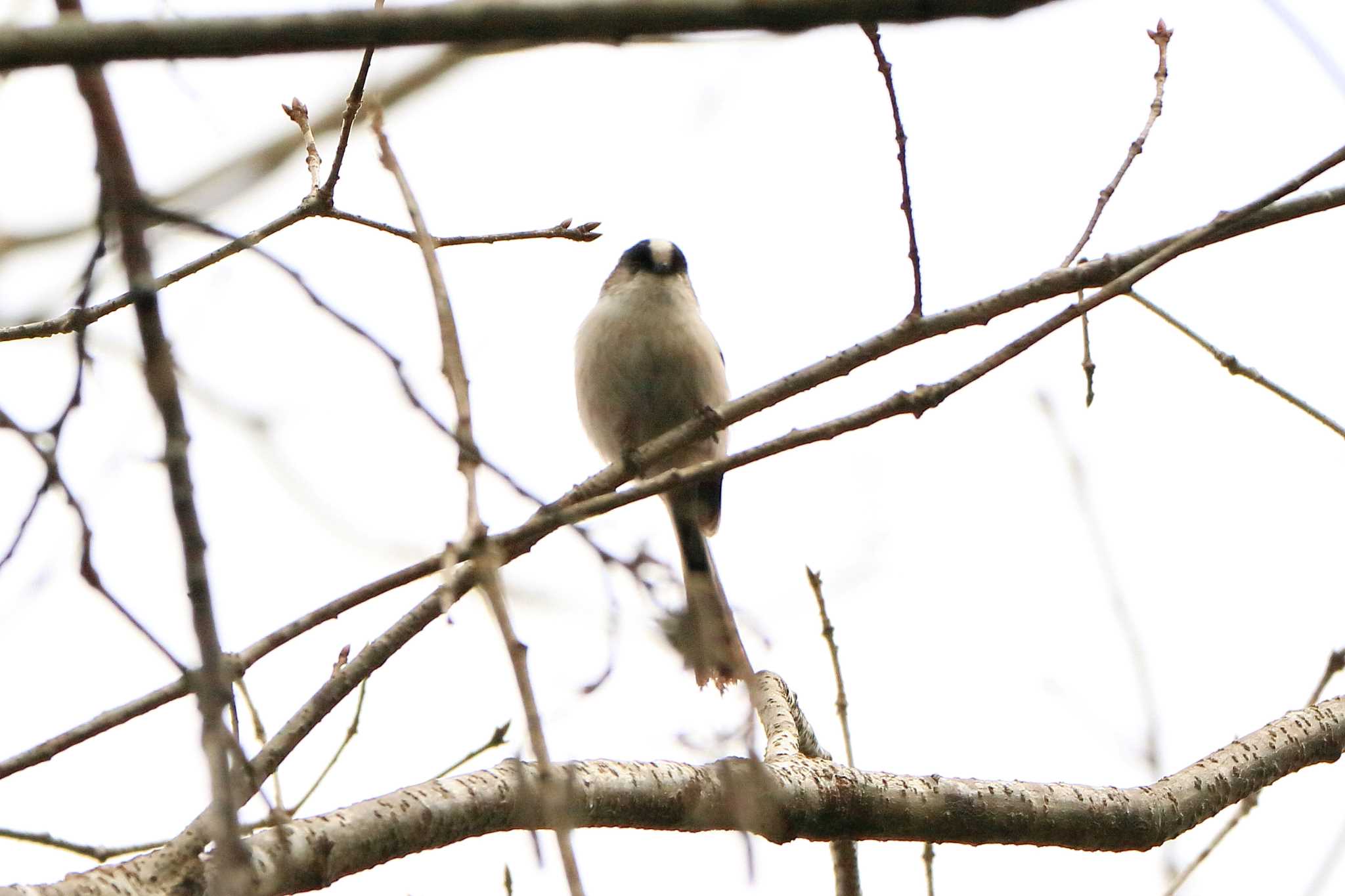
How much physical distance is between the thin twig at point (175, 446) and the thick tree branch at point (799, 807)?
0.95 metres

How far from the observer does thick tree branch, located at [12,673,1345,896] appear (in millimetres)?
2172

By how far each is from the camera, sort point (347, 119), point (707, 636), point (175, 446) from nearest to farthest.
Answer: point (175, 446)
point (707, 636)
point (347, 119)

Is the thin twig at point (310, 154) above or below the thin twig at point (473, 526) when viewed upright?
above

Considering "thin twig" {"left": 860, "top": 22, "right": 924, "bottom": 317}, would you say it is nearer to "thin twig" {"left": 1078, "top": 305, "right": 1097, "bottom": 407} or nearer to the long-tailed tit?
"thin twig" {"left": 1078, "top": 305, "right": 1097, "bottom": 407}

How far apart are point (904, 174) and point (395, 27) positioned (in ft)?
5.35

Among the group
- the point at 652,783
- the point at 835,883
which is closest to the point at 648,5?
the point at 652,783

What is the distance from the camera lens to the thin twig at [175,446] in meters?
1.13

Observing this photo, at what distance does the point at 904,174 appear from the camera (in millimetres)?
2682

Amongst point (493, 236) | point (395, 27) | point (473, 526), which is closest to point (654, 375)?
point (493, 236)

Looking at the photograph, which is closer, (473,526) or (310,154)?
(473,526)

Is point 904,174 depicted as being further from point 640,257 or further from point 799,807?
point 640,257

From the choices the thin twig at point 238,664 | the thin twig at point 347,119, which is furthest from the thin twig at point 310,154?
the thin twig at point 238,664

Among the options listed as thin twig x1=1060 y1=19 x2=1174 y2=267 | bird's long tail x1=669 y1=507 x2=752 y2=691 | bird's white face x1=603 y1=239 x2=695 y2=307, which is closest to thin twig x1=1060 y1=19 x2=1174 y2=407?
thin twig x1=1060 y1=19 x2=1174 y2=267

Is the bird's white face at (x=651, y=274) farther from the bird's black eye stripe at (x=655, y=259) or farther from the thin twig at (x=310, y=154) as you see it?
the thin twig at (x=310, y=154)
